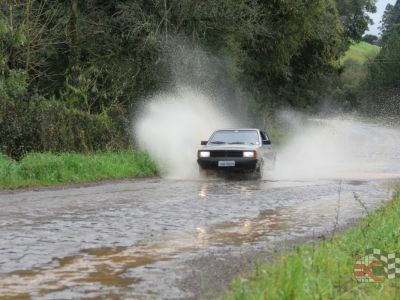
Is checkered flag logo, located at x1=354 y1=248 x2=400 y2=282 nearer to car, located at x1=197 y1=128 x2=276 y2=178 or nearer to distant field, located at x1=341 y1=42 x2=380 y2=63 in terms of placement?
car, located at x1=197 y1=128 x2=276 y2=178

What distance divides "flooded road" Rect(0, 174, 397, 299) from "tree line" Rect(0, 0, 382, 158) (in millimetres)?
5206

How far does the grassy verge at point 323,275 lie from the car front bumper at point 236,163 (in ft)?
35.0

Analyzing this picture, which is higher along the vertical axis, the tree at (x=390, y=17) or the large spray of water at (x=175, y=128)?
the tree at (x=390, y=17)

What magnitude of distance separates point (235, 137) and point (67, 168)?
5.47 meters

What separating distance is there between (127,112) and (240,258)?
1860 centimetres

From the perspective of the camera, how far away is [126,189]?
1590 centimetres

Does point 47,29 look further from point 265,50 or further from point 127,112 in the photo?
point 265,50

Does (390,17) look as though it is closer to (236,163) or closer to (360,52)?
(360,52)

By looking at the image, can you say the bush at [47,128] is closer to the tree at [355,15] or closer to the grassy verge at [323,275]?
the grassy verge at [323,275]

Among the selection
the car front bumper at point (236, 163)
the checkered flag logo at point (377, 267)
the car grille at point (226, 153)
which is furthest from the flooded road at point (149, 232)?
the car grille at point (226, 153)

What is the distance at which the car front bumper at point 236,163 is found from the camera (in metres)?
19.0

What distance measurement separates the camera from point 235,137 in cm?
2072

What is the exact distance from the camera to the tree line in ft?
68.2

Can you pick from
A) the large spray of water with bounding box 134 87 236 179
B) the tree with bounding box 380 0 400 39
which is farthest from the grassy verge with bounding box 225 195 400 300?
the tree with bounding box 380 0 400 39
